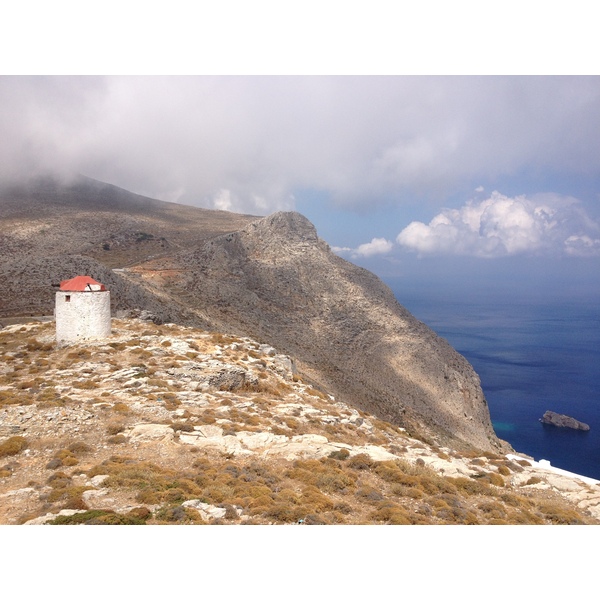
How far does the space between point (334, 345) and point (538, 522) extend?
3421 centimetres

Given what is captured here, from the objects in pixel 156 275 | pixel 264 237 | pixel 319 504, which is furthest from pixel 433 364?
pixel 319 504

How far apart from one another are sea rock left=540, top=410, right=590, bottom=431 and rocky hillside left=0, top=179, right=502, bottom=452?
43.3 meters

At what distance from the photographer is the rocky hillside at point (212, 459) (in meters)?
8.03

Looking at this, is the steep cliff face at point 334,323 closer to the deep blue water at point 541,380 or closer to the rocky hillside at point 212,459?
the rocky hillside at point 212,459

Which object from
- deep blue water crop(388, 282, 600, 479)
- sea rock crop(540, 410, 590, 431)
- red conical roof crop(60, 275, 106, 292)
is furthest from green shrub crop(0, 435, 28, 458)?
sea rock crop(540, 410, 590, 431)

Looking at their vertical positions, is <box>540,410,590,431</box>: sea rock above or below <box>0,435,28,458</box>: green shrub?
below

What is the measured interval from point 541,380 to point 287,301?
3585 inches

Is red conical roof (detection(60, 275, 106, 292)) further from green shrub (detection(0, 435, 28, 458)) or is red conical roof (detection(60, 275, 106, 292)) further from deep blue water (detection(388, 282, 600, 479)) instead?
deep blue water (detection(388, 282, 600, 479))

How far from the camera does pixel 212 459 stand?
33.5 feet

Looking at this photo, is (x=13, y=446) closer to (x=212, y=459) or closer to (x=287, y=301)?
(x=212, y=459)

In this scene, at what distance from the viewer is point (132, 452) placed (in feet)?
33.8

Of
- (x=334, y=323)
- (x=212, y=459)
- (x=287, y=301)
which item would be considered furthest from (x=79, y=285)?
(x=334, y=323)

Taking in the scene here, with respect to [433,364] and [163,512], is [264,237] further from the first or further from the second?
[163,512]

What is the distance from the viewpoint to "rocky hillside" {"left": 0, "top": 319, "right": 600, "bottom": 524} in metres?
8.03
